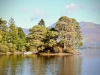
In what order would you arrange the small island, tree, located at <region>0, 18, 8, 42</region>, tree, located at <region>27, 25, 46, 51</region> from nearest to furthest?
the small island
tree, located at <region>27, 25, 46, 51</region>
tree, located at <region>0, 18, 8, 42</region>

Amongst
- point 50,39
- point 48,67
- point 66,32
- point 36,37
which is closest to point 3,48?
point 36,37

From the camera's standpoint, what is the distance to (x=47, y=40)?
75.9 m

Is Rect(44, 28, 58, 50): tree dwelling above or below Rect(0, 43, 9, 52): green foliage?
above

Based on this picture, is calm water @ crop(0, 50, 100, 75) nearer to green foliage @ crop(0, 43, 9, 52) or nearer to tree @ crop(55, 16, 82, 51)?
tree @ crop(55, 16, 82, 51)

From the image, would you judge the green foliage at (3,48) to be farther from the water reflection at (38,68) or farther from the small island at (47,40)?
the water reflection at (38,68)

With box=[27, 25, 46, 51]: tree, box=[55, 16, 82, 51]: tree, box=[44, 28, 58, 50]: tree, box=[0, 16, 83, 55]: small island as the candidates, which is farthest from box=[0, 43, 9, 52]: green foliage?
box=[55, 16, 82, 51]: tree

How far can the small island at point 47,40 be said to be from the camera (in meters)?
72.9

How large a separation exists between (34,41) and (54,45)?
6.72 meters

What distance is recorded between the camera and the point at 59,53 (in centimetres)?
7319

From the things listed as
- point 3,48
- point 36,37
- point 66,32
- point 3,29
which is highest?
point 3,29

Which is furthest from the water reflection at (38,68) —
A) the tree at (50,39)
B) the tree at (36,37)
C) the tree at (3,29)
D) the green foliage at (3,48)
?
the tree at (3,29)

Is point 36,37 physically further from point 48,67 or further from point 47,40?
point 48,67

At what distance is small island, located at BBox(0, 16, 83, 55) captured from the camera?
72900 millimetres

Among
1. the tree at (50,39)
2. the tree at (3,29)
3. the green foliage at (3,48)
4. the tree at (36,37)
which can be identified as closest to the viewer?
the tree at (50,39)
